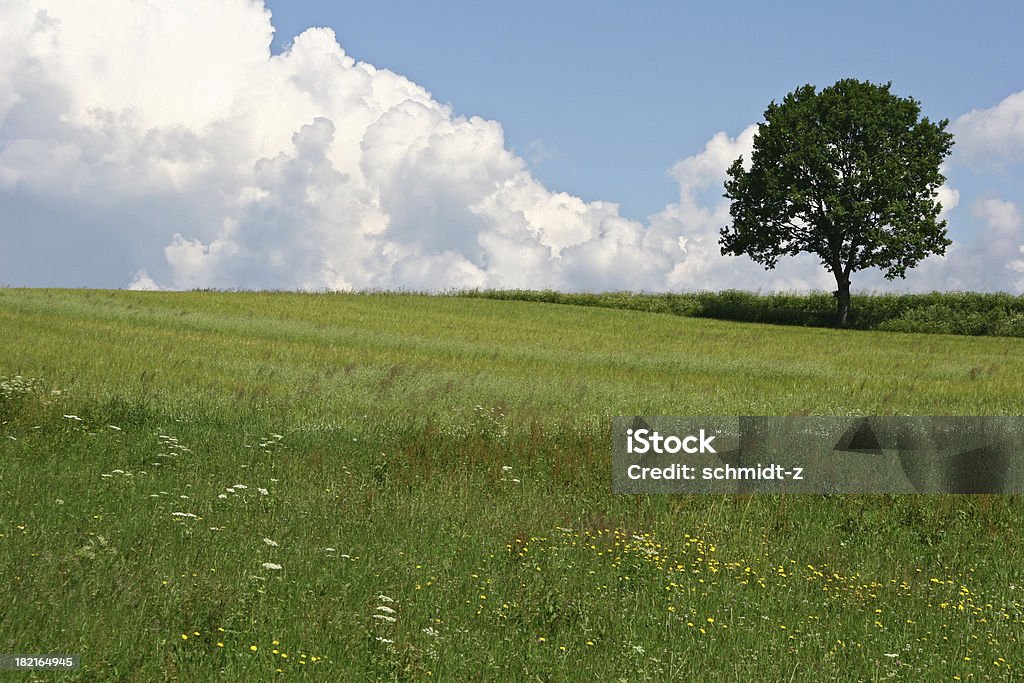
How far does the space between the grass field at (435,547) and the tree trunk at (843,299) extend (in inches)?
1520

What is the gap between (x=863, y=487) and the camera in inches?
490

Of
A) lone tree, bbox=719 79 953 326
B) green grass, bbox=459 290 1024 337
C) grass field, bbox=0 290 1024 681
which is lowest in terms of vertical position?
grass field, bbox=0 290 1024 681

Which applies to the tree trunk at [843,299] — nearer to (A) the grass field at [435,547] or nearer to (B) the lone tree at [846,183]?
(B) the lone tree at [846,183]

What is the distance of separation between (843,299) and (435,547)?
54872 mm

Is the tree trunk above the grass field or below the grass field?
above

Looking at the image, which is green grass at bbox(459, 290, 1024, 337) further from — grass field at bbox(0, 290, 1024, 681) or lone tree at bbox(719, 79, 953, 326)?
grass field at bbox(0, 290, 1024, 681)

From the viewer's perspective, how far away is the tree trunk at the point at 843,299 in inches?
2286

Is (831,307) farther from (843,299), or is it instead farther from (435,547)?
(435,547)

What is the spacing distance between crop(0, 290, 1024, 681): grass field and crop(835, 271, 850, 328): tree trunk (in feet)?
127


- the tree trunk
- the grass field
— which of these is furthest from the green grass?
the grass field

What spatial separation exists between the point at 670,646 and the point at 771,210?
55.0m

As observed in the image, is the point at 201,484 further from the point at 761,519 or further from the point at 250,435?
the point at 761,519

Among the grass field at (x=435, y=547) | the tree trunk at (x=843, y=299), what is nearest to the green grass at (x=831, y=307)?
the tree trunk at (x=843, y=299)

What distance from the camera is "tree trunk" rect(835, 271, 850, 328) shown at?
5806cm
